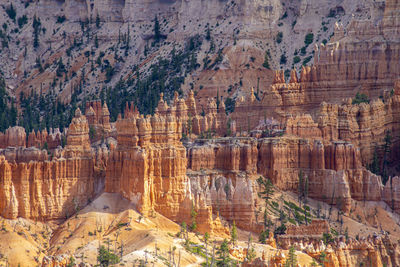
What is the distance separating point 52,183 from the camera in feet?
413

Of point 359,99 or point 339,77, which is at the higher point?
point 339,77

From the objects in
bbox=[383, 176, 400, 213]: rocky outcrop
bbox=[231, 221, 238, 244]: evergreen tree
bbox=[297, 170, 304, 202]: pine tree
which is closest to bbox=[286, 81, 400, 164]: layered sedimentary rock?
bbox=[297, 170, 304, 202]: pine tree

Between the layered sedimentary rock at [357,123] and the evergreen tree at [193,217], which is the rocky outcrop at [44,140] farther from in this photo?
the evergreen tree at [193,217]

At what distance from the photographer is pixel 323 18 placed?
18938cm

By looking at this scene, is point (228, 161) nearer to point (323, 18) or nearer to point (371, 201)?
point (371, 201)

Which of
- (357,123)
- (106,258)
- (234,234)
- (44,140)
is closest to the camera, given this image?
(106,258)

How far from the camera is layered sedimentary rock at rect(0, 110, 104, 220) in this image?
123250 mm

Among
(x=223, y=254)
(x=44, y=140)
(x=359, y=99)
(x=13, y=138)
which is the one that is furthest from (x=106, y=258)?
(x=359, y=99)

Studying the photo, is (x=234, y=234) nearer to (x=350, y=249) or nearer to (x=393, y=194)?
(x=350, y=249)

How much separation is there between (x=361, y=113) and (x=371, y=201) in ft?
36.5

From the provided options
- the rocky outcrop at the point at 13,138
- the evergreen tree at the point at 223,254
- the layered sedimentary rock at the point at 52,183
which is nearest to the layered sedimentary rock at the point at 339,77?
the rocky outcrop at the point at 13,138

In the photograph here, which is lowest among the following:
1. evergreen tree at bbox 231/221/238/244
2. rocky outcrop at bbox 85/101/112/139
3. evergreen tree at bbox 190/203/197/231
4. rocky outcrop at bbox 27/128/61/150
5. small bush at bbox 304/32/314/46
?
evergreen tree at bbox 231/221/238/244

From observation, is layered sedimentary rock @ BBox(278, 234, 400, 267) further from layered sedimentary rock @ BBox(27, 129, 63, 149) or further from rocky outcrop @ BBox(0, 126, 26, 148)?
rocky outcrop @ BBox(0, 126, 26, 148)

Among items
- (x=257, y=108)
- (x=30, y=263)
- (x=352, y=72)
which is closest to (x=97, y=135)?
(x=257, y=108)
